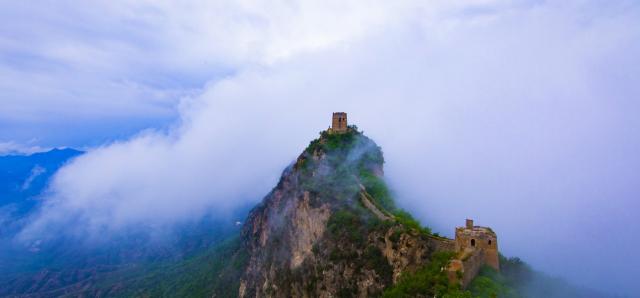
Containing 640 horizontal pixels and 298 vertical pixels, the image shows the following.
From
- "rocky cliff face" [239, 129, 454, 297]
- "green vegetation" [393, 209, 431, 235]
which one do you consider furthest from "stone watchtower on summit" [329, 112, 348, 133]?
"green vegetation" [393, 209, 431, 235]

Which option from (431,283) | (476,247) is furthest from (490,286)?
(431,283)

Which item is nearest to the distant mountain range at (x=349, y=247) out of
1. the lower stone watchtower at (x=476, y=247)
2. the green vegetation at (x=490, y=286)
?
the green vegetation at (x=490, y=286)

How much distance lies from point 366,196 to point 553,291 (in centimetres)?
2890

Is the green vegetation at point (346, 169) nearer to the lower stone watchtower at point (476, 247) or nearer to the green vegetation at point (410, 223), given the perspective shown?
the green vegetation at point (410, 223)

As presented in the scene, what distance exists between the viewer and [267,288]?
96.0 m

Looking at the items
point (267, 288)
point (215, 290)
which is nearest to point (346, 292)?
point (267, 288)

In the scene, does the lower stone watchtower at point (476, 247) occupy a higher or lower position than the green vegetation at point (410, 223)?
lower

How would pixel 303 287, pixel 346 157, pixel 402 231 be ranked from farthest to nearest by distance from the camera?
pixel 346 157 < pixel 303 287 < pixel 402 231

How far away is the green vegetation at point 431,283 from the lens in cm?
4291

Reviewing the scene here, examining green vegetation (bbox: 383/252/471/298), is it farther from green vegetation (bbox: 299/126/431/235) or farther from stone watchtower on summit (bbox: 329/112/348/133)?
stone watchtower on summit (bbox: 329/112/348/133)

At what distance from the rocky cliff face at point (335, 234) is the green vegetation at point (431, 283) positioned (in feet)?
7.37

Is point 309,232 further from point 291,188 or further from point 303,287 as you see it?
point 291,188

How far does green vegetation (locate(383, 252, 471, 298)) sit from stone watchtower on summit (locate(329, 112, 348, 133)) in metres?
55.5

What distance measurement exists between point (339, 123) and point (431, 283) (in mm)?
63513
